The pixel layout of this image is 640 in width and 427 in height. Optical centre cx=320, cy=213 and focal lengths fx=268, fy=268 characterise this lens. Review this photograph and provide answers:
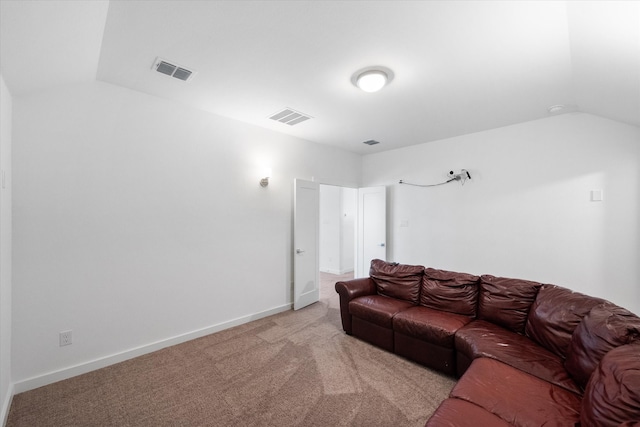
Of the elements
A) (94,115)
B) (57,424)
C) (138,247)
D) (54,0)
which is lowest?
(57,424)

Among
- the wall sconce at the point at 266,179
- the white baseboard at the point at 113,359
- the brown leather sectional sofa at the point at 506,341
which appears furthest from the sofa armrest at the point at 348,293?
the wall sconce at the point at 266,179

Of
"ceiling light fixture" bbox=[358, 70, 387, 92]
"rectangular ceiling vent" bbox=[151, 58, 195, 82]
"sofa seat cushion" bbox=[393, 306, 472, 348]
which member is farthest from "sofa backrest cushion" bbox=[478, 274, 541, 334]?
"rectangular ceiling vent" bbox=[151, 58, 195, 82]

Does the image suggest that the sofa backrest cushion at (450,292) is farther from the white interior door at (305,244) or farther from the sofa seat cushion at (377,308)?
the white interior door at (305,244)

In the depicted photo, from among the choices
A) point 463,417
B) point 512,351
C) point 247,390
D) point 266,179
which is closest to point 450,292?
point 512,351

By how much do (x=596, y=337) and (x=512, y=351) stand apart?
0.54 m

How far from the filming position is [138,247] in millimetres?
2814

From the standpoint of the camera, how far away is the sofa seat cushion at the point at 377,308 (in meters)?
2.88

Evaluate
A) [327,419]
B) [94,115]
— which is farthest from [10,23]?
[327,419]

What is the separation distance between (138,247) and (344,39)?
2786 millimetres

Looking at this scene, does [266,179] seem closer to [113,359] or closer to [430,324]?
[113,359]

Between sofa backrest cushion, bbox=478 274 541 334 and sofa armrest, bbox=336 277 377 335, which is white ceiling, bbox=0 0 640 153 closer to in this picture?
sofa backrest cushion, bbox=478 274 541 334

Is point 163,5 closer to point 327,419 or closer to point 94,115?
point 94,115

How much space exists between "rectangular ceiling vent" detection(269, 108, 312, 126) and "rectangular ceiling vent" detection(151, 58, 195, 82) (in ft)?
3.69

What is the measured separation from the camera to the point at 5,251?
6.63 feet
